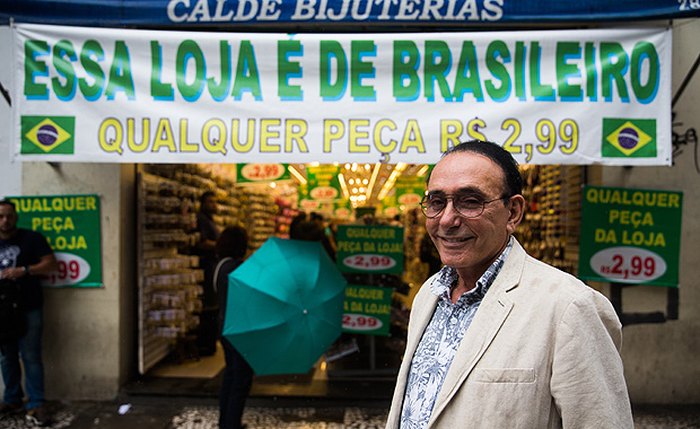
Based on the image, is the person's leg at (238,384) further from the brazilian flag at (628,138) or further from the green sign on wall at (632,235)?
the green sign on wall at (632,235)

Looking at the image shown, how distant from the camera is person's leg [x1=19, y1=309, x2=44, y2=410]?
5684mm

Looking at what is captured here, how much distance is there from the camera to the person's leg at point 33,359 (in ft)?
18.6

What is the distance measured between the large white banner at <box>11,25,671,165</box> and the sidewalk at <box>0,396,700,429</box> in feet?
8.73

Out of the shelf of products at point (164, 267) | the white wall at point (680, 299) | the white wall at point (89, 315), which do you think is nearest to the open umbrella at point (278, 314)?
the white wall at point (89, 315)

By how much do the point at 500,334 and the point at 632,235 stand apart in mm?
4966

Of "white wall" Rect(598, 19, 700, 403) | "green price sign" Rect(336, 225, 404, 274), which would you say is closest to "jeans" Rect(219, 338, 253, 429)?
"green price sign" Rect(336, 225, 404, 274)

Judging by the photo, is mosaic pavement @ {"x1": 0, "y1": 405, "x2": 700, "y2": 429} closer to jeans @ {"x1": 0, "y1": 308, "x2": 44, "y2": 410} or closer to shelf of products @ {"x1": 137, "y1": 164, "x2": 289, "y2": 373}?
jeans @ {"x1": 0, "y1": 308, "x2": 44, "y2": 410}

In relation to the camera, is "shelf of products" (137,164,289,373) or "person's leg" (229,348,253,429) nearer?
"person's leg" (229,348,253,429)

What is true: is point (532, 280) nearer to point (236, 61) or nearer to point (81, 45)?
point (236, 61)

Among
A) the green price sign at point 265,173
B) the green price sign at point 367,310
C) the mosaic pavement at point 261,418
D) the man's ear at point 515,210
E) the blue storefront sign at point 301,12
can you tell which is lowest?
the mosaic pavement at point 261,418

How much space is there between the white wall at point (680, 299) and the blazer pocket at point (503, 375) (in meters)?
5.07

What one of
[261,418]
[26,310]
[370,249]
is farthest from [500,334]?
[26,310]

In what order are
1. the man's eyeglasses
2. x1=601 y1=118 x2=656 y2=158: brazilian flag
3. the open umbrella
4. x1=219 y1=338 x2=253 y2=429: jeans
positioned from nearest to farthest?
the man's eyeglasses
the open umbrella
x1=601 y1=118 x2=656 y2=158: brazilian flag
x1=219 y1=338 x2=253 y2=429: jeans

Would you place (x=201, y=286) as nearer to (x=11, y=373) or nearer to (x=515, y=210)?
(x=11, y=373)
